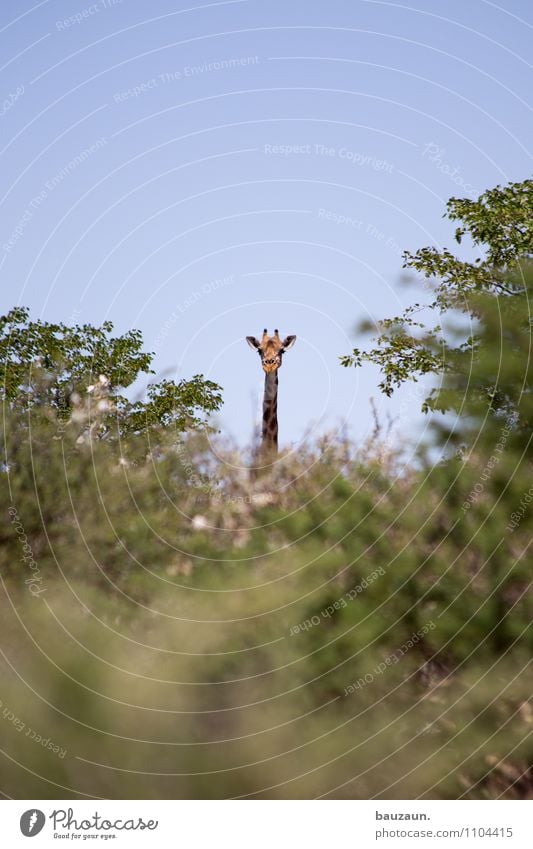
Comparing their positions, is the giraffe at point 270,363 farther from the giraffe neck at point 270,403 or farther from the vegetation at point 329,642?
the vegetation at point 329,642

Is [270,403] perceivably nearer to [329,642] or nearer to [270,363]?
[270,363]

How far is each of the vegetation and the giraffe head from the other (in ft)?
60.4

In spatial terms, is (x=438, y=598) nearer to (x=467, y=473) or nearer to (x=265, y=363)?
(x=467, y=473)

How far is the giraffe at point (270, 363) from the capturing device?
21.6 meters

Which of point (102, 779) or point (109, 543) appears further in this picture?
point (109, 543)

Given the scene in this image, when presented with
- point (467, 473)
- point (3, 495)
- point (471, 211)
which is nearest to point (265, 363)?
point (471, 211)

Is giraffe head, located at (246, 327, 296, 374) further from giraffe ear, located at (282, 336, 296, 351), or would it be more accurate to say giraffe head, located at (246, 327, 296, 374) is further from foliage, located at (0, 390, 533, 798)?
foliage, located at (0, 390, 533, 798)

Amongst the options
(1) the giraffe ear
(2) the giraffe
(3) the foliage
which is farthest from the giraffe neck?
(3) the foliage

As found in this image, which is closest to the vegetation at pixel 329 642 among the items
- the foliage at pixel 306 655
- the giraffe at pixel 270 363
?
the foliage at pixel 306 655

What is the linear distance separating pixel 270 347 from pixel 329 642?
64.4 feet

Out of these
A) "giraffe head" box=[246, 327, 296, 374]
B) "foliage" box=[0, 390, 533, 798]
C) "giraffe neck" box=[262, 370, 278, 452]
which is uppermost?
"giraffe head" box=[246, 327, 296, 374]

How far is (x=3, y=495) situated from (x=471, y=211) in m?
19.1

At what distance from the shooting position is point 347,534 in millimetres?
2299

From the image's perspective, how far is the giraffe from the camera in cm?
2161
